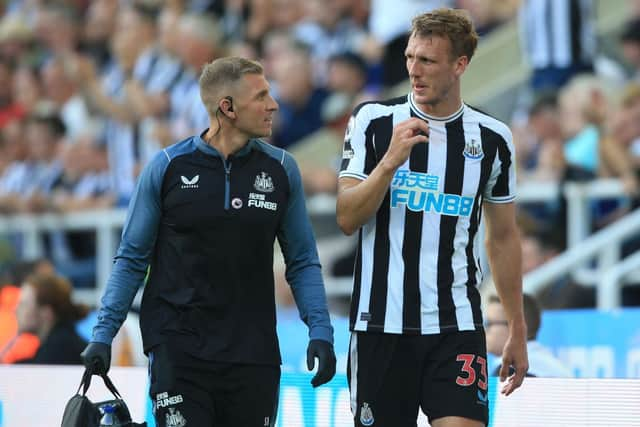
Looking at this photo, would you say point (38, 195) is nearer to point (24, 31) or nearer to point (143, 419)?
point (24, 31)

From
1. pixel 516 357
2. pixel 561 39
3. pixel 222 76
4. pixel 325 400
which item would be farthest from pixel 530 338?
pixel 561 39

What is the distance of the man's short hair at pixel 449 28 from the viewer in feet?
15.7

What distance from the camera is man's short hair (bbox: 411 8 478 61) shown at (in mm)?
4797

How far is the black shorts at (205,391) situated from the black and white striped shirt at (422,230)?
0.43 metres

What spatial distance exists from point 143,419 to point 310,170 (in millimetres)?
5313

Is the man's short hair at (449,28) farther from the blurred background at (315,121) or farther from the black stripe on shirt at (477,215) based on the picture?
the blurred background at (315,121)

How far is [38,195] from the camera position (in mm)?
13445

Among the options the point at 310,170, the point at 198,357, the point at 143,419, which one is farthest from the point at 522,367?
the point at 310,170

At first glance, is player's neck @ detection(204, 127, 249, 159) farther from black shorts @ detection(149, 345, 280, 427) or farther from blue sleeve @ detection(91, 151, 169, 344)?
black shorts @ detection(149, 345, 280, 427)

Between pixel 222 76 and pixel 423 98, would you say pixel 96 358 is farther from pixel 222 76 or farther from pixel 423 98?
pixel 423 98

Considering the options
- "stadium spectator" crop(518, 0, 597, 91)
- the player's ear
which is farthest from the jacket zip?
"stadium spectator" crop(518, 0, 597, 91)

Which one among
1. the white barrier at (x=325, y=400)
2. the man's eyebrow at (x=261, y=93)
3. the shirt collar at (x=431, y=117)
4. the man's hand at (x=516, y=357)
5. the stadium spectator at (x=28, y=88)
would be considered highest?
the stadium spectator at (x=28, y=88)

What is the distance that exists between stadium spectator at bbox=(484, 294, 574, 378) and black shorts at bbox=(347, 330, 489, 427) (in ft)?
6.45

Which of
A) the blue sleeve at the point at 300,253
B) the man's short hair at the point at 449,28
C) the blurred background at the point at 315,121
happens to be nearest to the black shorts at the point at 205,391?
the blue sleeve at the point at 300,253
